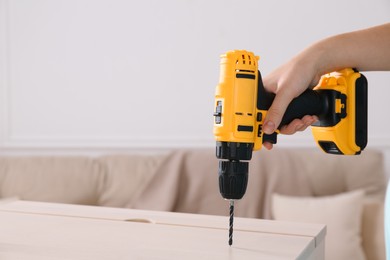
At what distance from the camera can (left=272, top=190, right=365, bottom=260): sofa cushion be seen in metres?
2.53


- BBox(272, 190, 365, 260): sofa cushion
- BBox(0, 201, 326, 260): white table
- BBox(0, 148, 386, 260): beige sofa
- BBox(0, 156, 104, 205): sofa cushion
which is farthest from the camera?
BBox(0, 156, 104, 205): sofa cushion

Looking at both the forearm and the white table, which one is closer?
the white table

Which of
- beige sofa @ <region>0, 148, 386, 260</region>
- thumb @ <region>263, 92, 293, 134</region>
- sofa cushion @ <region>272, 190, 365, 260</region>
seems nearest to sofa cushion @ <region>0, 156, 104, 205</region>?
beige sofa @ <region>0, 148, 386, 260</region>

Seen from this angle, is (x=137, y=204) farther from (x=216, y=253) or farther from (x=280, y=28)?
(x=216, y=253)

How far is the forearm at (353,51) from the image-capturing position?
1272 millimetres

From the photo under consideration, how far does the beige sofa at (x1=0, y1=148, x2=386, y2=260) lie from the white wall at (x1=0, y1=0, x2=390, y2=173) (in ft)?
0.97

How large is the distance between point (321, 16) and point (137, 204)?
1390mm

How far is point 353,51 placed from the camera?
129 centimetres

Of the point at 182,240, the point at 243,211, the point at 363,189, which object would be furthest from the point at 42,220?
the point at 363,189

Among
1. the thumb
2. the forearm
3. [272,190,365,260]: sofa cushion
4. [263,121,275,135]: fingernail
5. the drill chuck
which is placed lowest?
[272,190,365,260]: sofa cushion

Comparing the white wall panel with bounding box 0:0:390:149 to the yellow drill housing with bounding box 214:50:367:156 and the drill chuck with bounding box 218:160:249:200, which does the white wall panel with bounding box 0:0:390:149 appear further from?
the drill chuck with bounding box 218:160:249:200

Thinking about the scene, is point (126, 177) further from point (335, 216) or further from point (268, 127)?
point (268, 127)

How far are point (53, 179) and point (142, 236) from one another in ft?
6.71

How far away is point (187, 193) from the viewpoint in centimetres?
297
